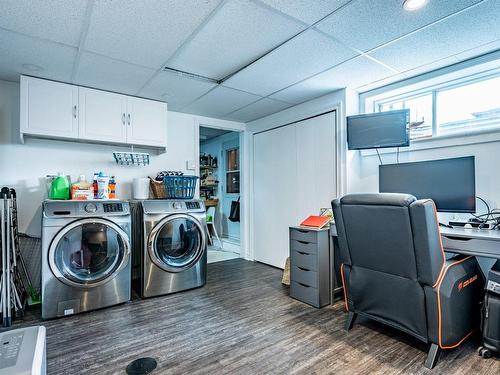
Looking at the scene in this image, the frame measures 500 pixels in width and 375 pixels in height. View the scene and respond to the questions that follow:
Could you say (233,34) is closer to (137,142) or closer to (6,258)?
(137,142)

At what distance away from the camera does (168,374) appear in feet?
5.41

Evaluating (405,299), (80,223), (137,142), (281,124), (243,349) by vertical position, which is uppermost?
(281,124)

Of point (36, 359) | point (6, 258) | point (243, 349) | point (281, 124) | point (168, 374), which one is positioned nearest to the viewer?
point (36, 359)

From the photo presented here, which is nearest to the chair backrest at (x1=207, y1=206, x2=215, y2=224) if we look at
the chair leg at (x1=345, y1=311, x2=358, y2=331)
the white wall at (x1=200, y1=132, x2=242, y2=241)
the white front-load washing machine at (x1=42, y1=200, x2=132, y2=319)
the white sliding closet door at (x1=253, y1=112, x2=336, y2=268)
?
the white wall at (x1=200, y1=132, x2=242, y2=241)

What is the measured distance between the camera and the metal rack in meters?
2.26

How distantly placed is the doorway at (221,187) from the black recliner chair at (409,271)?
11.2 feet

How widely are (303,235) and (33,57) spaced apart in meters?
2.81

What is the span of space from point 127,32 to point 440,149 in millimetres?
2824

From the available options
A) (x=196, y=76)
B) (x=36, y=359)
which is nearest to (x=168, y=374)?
(x=36, y=359)

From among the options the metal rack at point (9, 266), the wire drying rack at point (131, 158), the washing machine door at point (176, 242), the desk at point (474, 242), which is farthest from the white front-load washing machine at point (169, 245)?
the desk at point (474, 242)

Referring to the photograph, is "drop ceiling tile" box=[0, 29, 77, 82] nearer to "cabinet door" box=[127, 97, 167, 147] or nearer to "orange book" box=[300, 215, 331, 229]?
"cabinet door" box=[127, 97, 167, 147]

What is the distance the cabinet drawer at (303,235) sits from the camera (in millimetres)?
2584

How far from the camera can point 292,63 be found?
245 centimetres

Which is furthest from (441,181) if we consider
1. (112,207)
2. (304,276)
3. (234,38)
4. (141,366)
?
(112,207)
